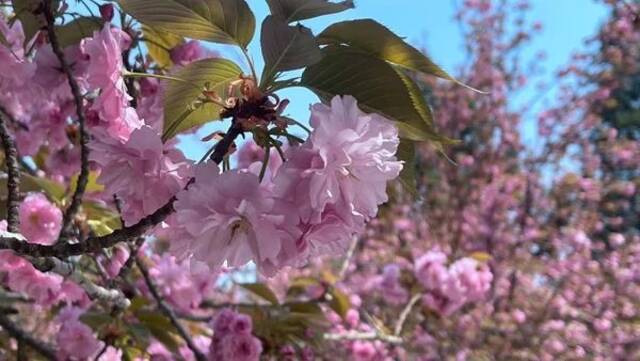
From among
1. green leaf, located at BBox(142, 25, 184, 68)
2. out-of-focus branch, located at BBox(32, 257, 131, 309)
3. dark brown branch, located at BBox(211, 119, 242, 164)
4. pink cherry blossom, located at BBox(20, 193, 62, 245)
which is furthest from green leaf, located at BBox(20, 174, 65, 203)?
dark brown branch, located at BBox(211, 119, 242, 164)

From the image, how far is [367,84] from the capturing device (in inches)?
31.6

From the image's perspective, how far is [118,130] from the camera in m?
0.87

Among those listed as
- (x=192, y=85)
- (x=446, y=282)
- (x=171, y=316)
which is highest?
(x=192, y=85)

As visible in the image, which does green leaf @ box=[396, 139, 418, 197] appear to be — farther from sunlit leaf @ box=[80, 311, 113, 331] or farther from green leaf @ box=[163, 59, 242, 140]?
sunlit leaf @ box=[80, 311, 113, 331]

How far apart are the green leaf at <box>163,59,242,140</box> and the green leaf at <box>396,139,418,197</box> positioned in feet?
0.74

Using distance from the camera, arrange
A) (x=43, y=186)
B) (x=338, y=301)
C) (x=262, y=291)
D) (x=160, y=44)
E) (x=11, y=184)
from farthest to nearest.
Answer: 1. (x=338, y=301)
2. (x=262, y=291)
3. (x=43, y=186)
4. (x=160, y=44)
5. (x=11, y=184)

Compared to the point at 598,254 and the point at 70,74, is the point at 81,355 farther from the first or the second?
the point at 598,254

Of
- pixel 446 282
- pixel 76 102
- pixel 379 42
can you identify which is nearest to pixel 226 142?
pixel 379 42

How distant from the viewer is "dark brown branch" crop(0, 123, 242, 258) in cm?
80

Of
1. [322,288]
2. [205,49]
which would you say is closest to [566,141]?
[322,288]

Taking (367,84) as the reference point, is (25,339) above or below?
below

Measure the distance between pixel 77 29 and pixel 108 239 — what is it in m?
0.65

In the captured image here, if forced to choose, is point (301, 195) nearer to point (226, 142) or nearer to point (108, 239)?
point (226, 142)

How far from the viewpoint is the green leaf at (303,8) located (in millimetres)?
790
